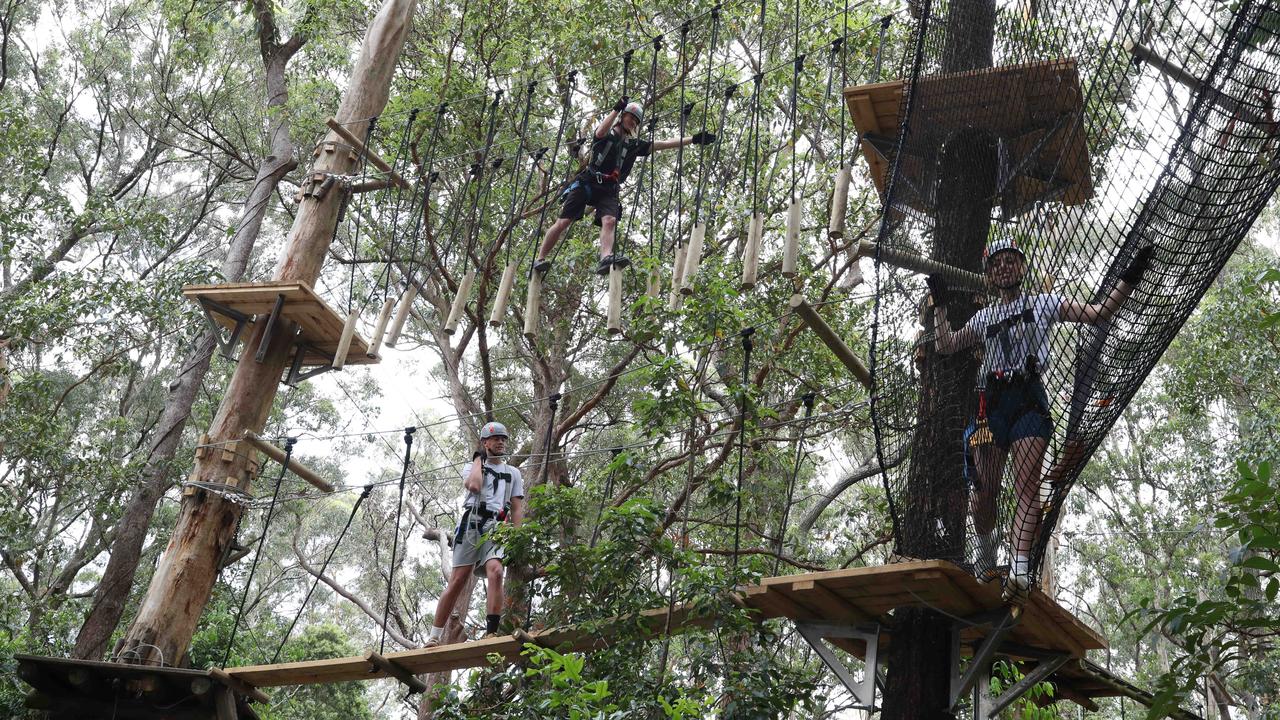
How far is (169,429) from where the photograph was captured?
775cm

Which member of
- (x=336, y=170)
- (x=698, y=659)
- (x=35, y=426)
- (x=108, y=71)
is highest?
(x=108, y=71)

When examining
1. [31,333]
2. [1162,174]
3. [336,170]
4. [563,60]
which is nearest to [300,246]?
[336,170]

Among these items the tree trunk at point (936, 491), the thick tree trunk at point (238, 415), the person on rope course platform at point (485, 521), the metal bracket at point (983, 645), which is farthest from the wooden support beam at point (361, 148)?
the metal bracket at point (983, 645)

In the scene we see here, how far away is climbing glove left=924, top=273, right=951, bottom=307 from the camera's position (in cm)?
316

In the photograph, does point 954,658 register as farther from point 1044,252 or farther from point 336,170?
point 336,170

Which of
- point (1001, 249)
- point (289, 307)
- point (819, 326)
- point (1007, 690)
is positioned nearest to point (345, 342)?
point (289, 307)

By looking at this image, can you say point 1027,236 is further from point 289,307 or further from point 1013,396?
point 289,307

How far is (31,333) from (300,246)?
3.17 meters

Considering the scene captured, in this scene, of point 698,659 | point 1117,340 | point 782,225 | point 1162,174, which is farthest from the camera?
point 782,225

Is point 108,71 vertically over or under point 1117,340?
over

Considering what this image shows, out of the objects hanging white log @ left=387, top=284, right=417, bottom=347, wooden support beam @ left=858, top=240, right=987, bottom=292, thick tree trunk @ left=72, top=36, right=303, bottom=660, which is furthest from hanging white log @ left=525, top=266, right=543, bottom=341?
thick tree trunk @ left=72, top=36, right=303, bottom=660

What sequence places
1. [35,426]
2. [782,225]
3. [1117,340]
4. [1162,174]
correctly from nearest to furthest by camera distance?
1. [1162,174]
2. [1117,340]
3. [782,225]
4. [35,426]

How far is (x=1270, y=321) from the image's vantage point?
2.09m

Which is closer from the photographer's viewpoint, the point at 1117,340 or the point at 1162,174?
the point at 1162,174
